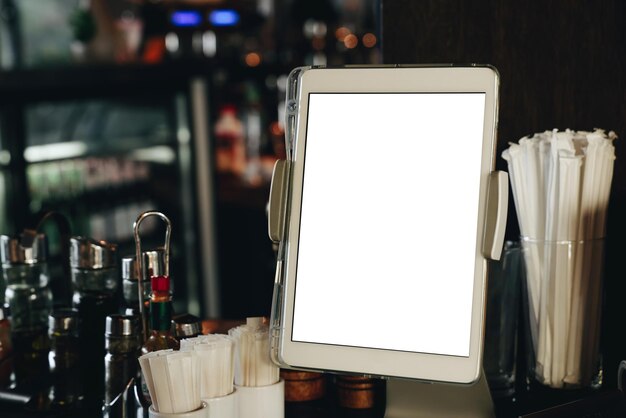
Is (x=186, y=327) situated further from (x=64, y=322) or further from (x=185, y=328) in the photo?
(x=64, y=322)

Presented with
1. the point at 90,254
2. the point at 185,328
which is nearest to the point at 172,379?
the point at 185,328

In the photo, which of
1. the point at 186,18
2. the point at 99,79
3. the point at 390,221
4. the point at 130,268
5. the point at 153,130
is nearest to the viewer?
the point at 390,221

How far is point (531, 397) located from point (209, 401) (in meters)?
0.48

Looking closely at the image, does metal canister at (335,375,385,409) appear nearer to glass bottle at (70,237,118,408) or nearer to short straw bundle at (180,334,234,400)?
short straw bundle at (180,334,234,400)

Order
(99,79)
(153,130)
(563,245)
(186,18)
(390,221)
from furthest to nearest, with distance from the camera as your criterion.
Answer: (186,18) < (153,130) < (99,79) < (563,245) < (390,221)

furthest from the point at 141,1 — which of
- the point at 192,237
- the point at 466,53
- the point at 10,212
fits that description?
the point at 466,53

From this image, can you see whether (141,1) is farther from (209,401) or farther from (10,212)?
(209,401)

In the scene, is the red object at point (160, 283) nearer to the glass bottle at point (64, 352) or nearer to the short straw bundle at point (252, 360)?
the short straw bundle at point (252, 360)

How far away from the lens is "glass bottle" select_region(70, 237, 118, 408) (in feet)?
4.76

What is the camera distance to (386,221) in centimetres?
111

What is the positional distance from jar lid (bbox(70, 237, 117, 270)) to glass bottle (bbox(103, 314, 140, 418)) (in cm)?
21

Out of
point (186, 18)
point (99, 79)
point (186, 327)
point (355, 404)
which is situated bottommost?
point (355, 404)

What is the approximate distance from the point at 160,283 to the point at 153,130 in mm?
2780

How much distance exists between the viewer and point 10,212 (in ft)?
10.0
